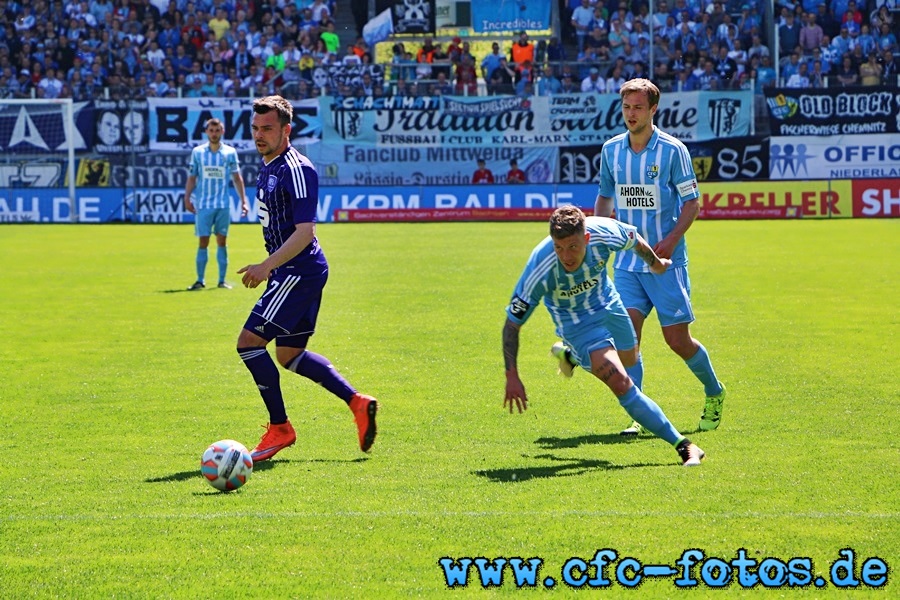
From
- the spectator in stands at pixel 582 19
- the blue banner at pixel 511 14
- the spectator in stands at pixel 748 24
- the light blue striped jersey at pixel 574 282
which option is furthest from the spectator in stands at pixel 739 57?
the light blue striped jersey at pixel 574 282

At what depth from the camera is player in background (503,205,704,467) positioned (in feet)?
20.6

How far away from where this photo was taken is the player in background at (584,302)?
6.29 metres

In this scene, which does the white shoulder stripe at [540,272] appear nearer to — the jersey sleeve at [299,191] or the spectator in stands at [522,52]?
the jersey sleeve at [299,191]

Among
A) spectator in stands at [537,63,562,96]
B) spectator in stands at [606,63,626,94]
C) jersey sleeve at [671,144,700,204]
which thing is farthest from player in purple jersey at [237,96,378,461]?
spectator in stands at [606,63,626,94]

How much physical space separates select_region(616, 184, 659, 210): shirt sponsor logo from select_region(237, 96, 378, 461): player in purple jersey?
6.55ft

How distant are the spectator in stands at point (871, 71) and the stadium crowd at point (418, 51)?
48mm

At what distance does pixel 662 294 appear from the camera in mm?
7766

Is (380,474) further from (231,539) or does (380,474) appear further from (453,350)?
(453,350)

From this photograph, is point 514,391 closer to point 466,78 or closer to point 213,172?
point 213,172

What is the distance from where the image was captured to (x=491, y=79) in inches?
1362

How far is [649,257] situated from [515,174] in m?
27.0

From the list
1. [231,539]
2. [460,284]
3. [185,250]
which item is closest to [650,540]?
[231,539]

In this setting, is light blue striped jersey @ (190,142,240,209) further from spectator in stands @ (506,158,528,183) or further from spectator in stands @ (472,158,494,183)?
spectator in stands @ (506,158,528,183)

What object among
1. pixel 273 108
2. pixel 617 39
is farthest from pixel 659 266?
pixel 617 39
